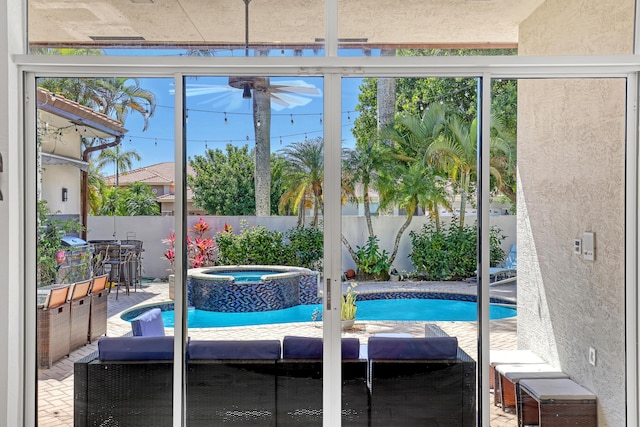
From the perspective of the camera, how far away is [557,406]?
3197mm

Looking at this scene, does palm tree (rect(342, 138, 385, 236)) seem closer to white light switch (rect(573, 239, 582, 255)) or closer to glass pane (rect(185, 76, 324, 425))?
glass pane (rect(185, 76, 324, 425))

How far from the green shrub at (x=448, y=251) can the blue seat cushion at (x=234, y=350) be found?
110 centimetres

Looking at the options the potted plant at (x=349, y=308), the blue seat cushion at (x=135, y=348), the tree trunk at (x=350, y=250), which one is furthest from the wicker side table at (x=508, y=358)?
the blue seat cushion at (x=135, y=348)

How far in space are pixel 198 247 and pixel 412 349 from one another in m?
1.55

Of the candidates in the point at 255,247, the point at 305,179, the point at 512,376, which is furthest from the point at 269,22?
the point at 512,376

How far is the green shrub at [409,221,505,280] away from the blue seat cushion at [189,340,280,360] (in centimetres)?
110

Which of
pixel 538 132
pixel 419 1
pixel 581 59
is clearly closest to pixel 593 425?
pixel 538 132

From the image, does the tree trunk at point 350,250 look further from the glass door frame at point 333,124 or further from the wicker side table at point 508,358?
the wicker side table at point 508,358

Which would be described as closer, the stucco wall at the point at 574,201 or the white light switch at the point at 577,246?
the stucco wall at the point at 574,201

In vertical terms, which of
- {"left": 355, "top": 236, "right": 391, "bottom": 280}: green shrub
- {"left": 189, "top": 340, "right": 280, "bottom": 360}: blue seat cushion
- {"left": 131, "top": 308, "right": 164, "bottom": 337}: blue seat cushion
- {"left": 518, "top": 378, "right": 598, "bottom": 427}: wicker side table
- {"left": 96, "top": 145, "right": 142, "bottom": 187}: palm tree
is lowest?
{"left": 518, "top": 378, "right": 598, "bottom": 427}: wicker side table

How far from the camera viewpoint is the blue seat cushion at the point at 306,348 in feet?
10.4

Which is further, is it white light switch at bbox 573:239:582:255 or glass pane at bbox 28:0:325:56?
white light switch at bbox 573:239:582:255

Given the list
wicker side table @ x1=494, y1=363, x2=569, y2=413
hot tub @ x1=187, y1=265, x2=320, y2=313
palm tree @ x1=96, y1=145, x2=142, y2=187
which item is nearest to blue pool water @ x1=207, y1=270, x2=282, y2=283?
hot tub @ x1=187, y1=265, x2=320, y2=313

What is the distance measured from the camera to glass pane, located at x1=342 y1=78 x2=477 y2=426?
3174 mm
